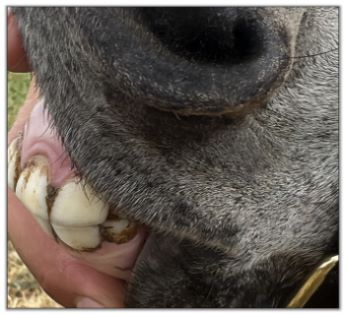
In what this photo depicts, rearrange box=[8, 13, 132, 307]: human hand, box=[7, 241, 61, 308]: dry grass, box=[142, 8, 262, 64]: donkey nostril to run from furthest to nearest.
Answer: box=[7, 241, 61, 308]: dry grass, box=[8, 13, 132, 307]: human hand, box=[142, 8, 262, 64]: donkey nostril

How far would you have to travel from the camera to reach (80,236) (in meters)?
1.16

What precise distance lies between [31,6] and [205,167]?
1.00ft

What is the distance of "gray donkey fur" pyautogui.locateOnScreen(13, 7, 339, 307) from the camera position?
2.92ft

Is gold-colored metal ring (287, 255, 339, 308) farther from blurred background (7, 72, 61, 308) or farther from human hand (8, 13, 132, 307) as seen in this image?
blurred background (7, 72, 61, 308)

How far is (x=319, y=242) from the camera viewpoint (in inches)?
45.3

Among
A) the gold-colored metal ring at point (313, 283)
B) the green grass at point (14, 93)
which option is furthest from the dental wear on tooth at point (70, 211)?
the gold-colored metal ring at point (313, 283)

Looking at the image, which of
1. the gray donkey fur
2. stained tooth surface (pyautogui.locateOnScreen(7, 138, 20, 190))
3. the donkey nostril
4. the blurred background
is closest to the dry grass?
the blurred background

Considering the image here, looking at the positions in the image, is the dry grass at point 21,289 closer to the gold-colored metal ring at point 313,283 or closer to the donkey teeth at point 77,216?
the donkey teeth at point 77,216

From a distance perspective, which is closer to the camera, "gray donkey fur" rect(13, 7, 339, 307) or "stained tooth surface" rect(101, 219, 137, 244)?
"gray donkey fur" rect(13, 7, 339, 307)

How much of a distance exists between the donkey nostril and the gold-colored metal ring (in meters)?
0.40

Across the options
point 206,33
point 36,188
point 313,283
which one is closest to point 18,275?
point 36,188

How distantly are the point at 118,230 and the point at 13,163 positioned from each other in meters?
0.23

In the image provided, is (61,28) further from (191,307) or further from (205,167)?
(191,307)

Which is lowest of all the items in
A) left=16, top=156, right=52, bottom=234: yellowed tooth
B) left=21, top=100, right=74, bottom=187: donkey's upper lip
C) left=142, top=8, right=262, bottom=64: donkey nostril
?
left=16, top=156, right=52, bottom=234: yellowed tooth
